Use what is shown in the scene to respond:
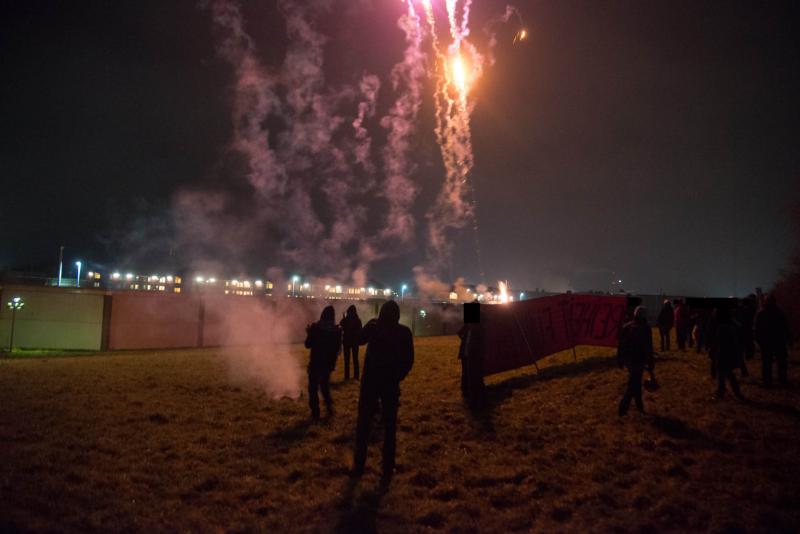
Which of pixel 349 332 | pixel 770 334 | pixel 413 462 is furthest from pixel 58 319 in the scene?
pixel 770 334

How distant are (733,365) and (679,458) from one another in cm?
357

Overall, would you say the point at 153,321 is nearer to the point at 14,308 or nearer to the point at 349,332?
the point at 14,308

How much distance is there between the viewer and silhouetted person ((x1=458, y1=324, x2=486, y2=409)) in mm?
9961

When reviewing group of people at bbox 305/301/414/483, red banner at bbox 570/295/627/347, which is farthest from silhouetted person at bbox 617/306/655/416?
red banner at bbox 570/295/627/347

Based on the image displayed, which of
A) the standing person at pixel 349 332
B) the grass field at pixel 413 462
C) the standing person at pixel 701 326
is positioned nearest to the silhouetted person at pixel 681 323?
the standing person at pixel 701 326

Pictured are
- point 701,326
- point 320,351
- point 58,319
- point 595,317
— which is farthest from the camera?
point 58,319

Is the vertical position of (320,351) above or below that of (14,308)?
below

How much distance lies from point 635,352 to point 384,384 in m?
4.59

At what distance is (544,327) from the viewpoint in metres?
15.3

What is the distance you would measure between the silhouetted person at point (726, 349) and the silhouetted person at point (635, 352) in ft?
5.31

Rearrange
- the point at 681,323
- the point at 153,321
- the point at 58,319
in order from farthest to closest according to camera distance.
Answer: the point at 153,321, the point at 58,319, the point at 681,323

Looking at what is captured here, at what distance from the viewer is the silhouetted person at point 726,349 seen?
944 cm

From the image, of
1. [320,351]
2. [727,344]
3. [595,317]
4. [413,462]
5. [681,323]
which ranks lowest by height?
[413,462]

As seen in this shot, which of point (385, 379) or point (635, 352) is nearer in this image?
point (385, 379)
